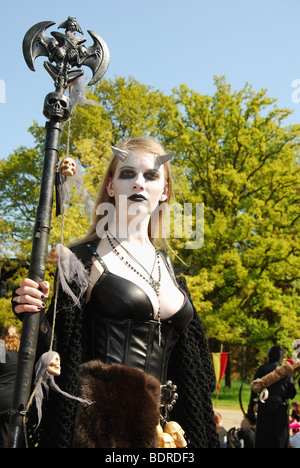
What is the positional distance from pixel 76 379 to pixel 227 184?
13385 mm

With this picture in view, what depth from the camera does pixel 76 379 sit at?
2.09 meters

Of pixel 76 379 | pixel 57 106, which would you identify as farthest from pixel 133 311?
pixel 57 106

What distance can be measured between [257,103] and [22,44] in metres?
15.0

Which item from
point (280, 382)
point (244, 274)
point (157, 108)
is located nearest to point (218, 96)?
point (157, 108)

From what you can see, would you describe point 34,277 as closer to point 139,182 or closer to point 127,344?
point 127,344

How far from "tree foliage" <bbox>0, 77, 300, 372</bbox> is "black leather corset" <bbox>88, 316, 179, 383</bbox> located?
10576 millimetres

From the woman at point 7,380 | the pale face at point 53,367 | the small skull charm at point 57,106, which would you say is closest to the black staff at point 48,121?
the small skull charm at point 57,106

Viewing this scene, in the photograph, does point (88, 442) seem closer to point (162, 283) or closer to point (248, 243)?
point (162, 283)

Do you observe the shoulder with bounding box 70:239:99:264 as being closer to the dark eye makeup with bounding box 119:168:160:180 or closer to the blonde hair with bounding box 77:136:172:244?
the blonde hair with bounding box 77:136:172:244

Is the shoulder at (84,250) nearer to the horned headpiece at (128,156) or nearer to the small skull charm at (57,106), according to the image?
the horned headpiece at (128,156)

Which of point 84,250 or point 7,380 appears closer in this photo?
point 84,250

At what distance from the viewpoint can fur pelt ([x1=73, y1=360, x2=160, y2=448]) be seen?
1768mm

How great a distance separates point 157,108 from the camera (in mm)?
15586

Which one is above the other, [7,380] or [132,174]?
[132,174]
